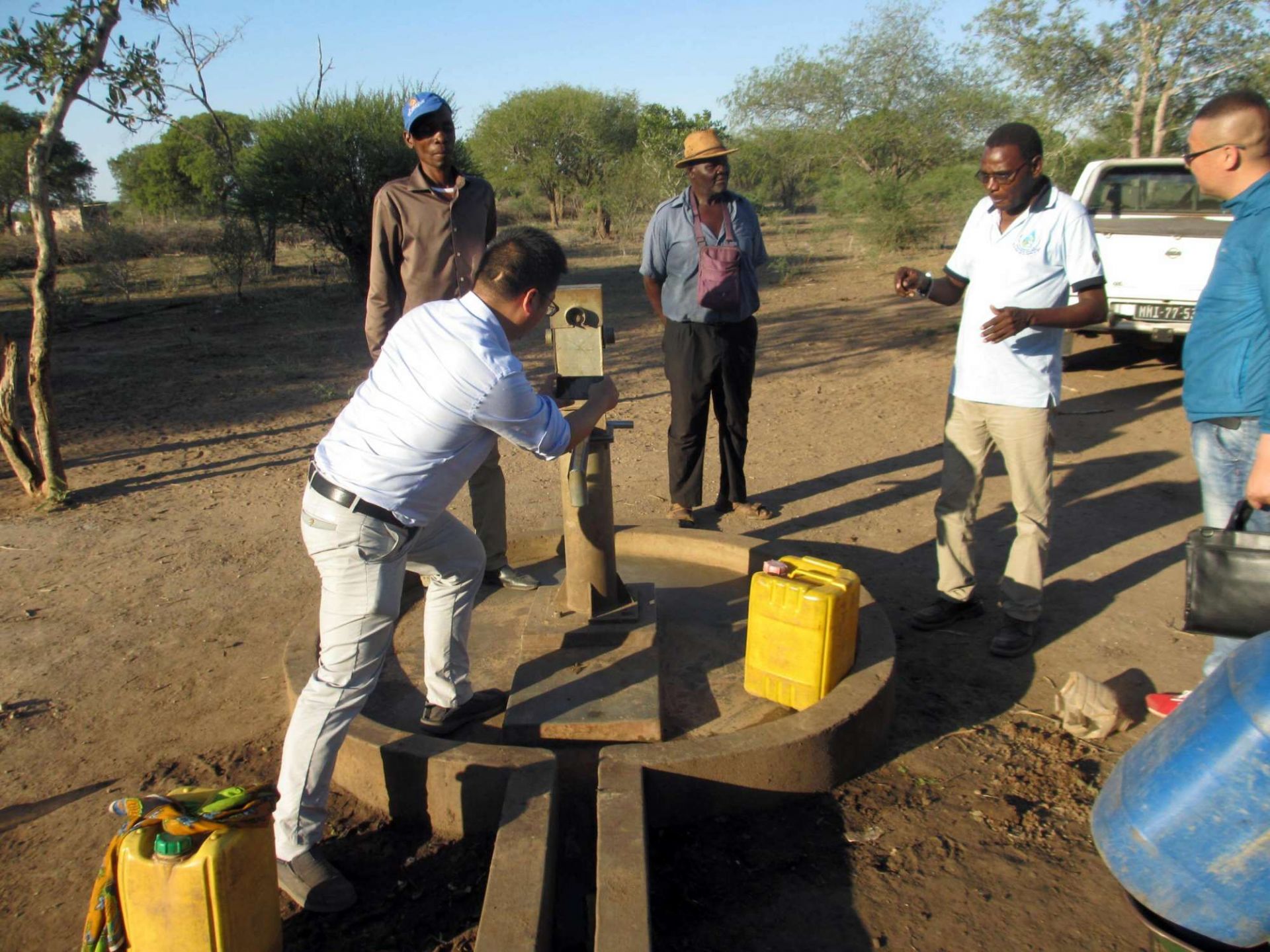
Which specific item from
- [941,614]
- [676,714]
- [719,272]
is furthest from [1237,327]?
[719,272]

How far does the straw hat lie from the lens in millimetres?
4695

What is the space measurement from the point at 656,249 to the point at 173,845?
371cm

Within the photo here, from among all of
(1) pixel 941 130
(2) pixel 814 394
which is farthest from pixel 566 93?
(2) pixel 814 394

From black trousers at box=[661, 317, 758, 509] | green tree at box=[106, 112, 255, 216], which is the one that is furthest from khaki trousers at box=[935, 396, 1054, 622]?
green tree at box=[106, 112, 255, 216]

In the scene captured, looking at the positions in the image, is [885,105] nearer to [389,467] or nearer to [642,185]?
[642,185]

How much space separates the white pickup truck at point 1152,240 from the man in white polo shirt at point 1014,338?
4.37 metres

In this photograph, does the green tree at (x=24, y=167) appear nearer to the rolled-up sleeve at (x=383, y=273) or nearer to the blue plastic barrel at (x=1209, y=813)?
the rolled-up sleeve at (x=383, y=273)

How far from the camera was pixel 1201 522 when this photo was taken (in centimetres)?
513

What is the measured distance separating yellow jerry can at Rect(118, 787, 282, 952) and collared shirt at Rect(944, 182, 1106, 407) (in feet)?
9.70

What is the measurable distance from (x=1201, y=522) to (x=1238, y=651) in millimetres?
3506

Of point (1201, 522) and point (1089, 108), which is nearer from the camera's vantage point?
point (1201, 522)

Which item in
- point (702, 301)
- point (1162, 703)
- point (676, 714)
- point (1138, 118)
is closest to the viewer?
point (676, 714)

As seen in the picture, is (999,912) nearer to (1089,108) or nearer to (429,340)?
(429,340)

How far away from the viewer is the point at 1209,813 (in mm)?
1992
